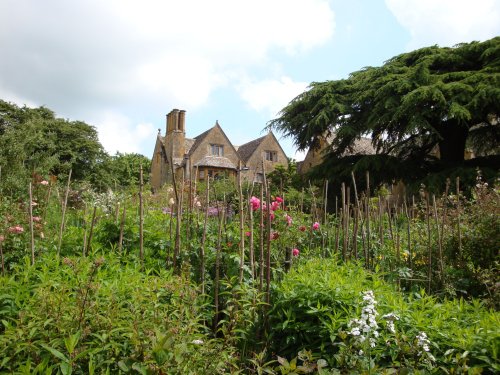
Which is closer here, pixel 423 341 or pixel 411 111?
pixel 423 341

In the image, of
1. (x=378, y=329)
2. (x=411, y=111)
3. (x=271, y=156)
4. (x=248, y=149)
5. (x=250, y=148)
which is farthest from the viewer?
(x=248, y=149)

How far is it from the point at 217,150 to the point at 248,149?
12.7 ft

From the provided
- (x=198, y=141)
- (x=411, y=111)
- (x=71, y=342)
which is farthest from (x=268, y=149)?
(x=71, y=342)

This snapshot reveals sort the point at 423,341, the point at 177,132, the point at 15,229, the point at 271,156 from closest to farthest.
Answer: the point at 423,341, the point at 15,229, the point at 177,132, the point at 271,156

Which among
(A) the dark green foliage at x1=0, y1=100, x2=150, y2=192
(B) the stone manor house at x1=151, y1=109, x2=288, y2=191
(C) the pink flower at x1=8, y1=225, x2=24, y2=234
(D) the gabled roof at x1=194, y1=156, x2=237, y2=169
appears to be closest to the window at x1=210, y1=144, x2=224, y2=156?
(B) the stone manor house at x1=151, y1=109, x2=288, y2=191

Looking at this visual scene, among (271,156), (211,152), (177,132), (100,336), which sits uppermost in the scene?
(177,132)

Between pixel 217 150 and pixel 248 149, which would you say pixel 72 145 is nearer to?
pixel 217 150

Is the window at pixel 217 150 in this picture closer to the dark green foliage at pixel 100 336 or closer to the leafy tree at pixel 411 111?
the leafy tree at pixel 411 111

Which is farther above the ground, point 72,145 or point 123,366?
point 72,145

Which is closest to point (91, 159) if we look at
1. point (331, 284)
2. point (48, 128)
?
point (48, 128)

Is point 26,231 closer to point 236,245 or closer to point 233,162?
point 236,245

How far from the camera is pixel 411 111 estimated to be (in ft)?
54.6

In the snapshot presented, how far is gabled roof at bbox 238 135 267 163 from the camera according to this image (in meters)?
40.2

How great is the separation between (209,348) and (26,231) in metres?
3.22
